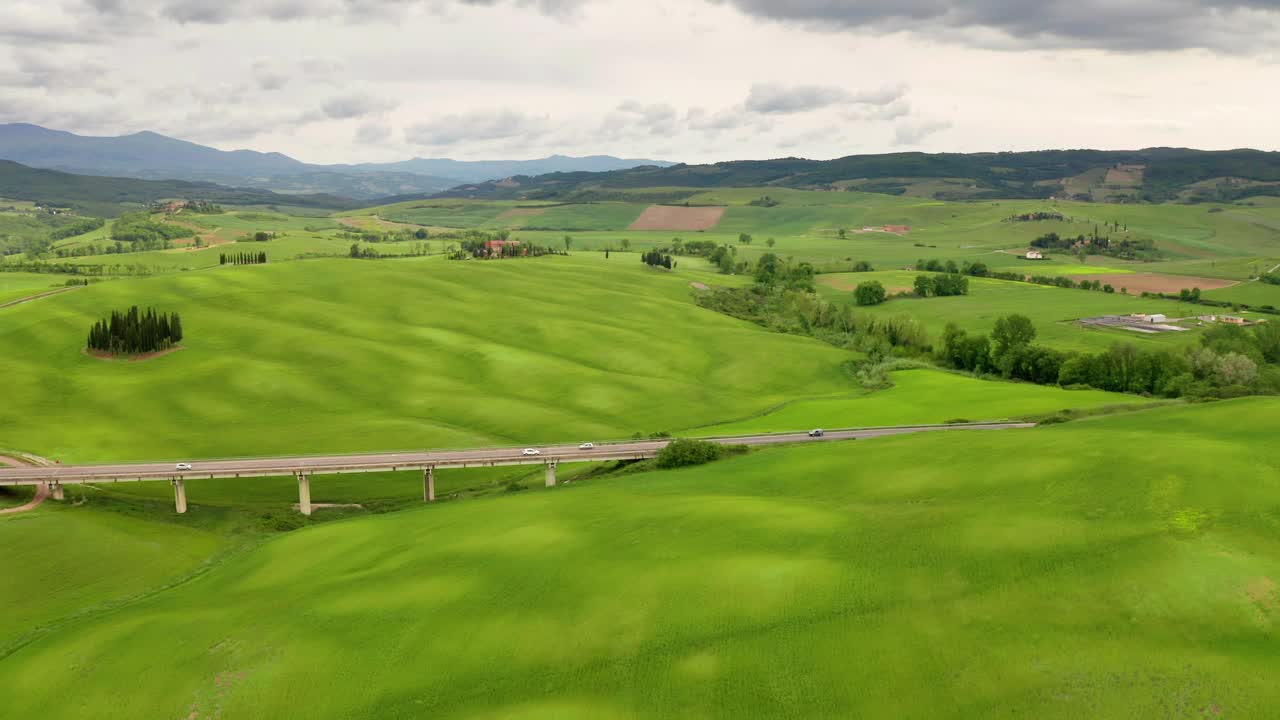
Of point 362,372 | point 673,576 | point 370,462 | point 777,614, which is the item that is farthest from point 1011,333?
point 777,614

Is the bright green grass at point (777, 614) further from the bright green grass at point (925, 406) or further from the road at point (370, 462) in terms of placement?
the bright green grass at point (925, 406)

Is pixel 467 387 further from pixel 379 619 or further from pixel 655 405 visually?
pixel 379 619

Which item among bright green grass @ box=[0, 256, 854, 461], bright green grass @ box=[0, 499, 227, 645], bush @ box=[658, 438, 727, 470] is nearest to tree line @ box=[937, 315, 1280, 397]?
bright green grass @ box=[0, 256, 854, 461]

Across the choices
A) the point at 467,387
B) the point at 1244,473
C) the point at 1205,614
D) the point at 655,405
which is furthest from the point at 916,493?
the point at 467,387

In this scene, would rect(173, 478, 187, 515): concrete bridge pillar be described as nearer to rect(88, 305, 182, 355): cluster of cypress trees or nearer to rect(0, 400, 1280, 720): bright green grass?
rect(0, 400, 1280, 720): bright green grass

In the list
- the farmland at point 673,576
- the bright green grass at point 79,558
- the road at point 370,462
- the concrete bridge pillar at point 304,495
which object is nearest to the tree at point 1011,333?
the farmland at point 673,576
